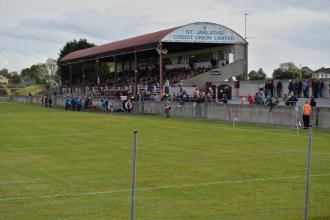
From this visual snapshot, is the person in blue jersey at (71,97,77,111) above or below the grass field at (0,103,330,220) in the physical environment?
above

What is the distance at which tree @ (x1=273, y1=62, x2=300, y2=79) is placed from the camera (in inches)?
Result: 4729

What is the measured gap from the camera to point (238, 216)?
401 inches

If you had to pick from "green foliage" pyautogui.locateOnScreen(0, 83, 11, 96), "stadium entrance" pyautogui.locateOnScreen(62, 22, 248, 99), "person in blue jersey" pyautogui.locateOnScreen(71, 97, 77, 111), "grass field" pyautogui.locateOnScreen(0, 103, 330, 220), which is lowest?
"grass field" pyautogui.locateOnScreen(0, 103, 330, 220)

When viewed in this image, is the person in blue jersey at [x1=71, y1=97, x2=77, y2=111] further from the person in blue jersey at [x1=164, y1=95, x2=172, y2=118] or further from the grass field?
the grass field

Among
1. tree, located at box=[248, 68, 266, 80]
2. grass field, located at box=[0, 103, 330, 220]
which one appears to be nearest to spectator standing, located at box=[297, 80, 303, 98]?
grass field, located at box=[0, 103, 330, 220]

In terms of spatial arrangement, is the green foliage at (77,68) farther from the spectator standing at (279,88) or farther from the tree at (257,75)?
the spectator standing at (279,88)

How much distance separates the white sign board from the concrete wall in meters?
7.70

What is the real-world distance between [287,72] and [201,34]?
78.6 metres

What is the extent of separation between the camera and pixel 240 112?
38.8 m

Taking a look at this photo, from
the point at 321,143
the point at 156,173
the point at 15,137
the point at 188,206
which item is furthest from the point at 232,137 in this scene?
the point at 188,206

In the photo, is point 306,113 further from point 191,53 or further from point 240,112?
point 191,53

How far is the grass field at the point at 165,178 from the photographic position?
10727 mm

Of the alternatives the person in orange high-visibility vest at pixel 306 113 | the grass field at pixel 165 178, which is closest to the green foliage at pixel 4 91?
the person in orange high-visibility vest at pixel 306 113

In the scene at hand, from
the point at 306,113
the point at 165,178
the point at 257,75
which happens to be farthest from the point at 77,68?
the point at 165,178
